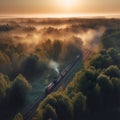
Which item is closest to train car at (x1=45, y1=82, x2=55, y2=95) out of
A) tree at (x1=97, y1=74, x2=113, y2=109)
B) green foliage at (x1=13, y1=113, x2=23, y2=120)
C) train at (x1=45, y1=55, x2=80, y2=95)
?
train at (x1=45, y1=55, x2=80, y2=95)

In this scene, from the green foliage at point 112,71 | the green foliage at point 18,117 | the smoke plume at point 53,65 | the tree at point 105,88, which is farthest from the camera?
the smoke plume at point 53,65

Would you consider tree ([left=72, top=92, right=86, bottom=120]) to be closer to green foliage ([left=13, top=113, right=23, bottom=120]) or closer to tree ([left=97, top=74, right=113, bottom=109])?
tree ([left=97, top=74, right=113, bottom=109])

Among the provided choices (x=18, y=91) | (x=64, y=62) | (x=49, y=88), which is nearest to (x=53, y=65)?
(x=64, y=62)

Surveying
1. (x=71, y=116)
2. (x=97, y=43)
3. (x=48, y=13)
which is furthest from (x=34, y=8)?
(x=71, y=116)

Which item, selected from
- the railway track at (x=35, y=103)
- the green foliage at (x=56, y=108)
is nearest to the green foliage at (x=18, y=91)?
the railway track at (x=35, y=103)

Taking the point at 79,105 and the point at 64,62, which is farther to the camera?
the point at 64,62

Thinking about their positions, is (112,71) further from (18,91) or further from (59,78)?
(18,91)

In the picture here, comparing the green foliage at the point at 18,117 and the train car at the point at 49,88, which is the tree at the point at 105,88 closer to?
the train car at the point at 49,88

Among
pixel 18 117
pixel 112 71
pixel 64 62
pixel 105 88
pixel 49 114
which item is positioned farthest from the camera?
pixel 64 62

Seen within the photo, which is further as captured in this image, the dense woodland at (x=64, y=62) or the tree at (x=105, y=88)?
the tree at (x=105, y=88)
